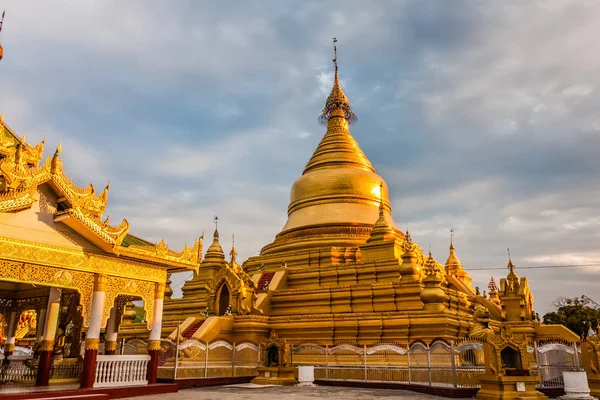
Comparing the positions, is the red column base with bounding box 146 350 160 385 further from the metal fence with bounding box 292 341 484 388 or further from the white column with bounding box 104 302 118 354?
the metal fence with bounding box 292 341 484 388

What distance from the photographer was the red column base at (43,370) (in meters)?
10.9

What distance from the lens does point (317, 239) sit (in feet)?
86.6

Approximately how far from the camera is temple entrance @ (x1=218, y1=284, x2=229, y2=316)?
71.4 feet

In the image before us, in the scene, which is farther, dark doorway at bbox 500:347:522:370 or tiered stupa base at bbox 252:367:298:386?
tiered stupa base at bbox 252:367:298:386

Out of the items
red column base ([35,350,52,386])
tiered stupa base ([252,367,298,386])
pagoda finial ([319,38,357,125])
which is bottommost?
tiered stupa base ([252,367,298,386])

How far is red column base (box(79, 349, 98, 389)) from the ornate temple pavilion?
21mm

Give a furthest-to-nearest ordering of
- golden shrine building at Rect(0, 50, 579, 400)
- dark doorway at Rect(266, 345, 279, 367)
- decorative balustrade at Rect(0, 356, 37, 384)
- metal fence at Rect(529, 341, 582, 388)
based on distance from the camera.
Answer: dark doorway at Rect(266, 345, 279, 367) → metal fence at Rect(529, 341, 582, 388) → decorative balustrade at Rect(0, 356, 37, 384) → golden shrine building at Rect(0, 50, 579, 400)

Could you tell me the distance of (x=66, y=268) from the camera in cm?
1049

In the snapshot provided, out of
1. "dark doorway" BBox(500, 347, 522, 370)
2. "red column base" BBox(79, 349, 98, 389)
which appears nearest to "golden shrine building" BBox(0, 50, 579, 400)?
"red column base" BBox(79, 349, 98, 389)

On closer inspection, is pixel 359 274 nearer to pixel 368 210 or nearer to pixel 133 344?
pixel 368 210

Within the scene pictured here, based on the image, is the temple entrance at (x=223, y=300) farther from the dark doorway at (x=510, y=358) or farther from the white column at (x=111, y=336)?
the dark doorway at (x=510, y=358)

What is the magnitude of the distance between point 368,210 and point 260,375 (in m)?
14.9

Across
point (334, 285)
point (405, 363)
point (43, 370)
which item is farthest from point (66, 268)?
point (334, 285)

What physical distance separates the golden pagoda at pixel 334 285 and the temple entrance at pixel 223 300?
0.05m
